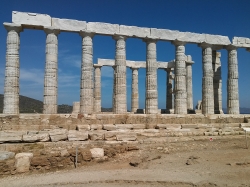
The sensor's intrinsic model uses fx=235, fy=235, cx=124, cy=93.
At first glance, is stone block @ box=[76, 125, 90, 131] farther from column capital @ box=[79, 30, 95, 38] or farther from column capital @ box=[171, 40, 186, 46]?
column capital @ box=[171, 40, 186, 46]

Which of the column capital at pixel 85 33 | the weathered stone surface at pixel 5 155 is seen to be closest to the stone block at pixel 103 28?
the column capital at pixel 85 33

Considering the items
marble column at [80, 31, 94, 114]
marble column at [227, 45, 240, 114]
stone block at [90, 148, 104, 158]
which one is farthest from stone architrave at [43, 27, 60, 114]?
marble column at [227, 45, 240, 114]

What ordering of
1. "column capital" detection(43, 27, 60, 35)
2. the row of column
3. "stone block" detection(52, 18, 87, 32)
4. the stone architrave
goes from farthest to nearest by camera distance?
"stone block" detection(52, 18, 87, 32)
the stone architrave
"column capital" detection(43, 27, 60, 35)
the row of column

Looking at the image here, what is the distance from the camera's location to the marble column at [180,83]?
21547mm

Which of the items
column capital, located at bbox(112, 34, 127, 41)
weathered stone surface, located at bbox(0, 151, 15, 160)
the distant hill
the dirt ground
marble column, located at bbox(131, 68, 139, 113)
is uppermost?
column capital, located at bbox(112, 34, 127, 41)

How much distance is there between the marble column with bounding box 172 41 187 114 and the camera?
21.5 meters

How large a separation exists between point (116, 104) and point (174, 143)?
7404 mm

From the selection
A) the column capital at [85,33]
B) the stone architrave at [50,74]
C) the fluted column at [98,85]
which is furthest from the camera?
the fluted column at [98,85]

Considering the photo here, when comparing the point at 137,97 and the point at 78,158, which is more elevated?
the point at 137,97

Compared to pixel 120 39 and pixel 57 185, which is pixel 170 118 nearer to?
pixel 120 39

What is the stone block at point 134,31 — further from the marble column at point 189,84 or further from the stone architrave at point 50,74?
the marble column at point 189,84

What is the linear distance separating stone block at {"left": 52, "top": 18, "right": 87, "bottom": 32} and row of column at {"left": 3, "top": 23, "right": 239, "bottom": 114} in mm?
402

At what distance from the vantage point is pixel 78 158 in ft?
33.7

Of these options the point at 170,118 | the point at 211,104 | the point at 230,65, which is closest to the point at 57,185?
the point at 170,118
